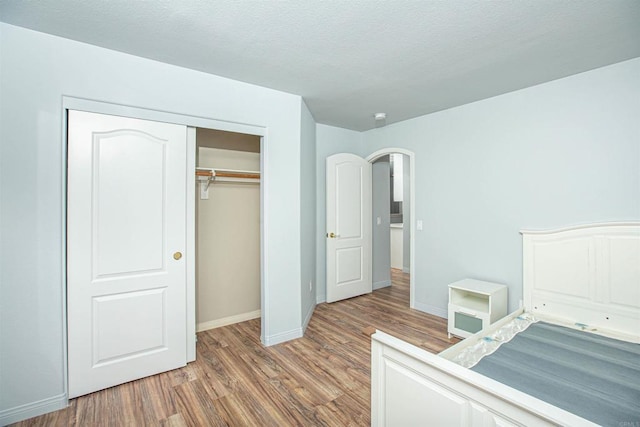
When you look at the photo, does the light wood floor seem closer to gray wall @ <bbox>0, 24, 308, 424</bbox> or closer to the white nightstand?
the white nightstand

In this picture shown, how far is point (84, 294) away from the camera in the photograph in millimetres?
2125

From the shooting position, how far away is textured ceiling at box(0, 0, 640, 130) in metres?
1.71

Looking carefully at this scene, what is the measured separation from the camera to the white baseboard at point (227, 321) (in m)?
3.24

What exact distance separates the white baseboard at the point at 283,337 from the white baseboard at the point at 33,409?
1492mm

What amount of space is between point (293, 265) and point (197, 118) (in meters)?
1.62

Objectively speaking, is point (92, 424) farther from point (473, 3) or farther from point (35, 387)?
point (473, 3)

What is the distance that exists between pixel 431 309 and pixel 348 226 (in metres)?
1.50

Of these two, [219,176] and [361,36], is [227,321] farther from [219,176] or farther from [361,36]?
[361,36]

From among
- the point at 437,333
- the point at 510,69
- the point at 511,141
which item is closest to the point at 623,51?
the point at 510,69

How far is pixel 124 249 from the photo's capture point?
2262 millimetres

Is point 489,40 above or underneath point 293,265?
above

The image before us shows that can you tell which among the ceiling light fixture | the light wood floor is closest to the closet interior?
the light wood floor

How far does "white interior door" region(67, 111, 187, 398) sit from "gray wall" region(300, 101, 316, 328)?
1.16m

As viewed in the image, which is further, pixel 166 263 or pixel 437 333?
pixel 437 333
